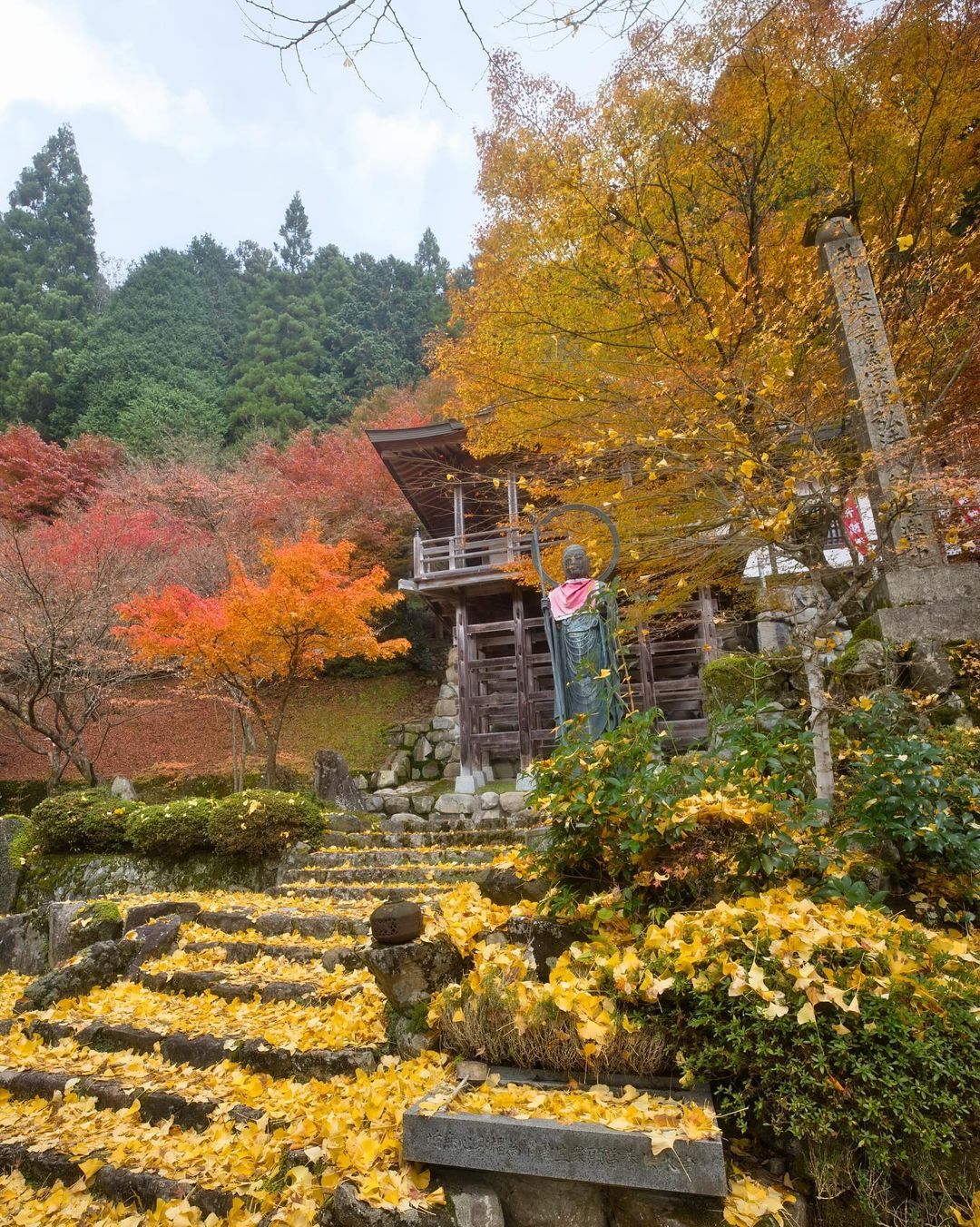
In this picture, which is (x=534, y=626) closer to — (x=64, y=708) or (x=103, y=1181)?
(x=64, y=708)

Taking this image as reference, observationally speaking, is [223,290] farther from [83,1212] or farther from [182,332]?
[83,1212]

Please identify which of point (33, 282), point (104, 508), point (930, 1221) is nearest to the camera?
point (930, 1221)

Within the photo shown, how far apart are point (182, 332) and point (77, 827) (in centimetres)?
2913

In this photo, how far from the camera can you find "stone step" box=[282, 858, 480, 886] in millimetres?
6980

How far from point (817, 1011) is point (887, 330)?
6.95m

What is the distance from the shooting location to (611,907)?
3.26 metres

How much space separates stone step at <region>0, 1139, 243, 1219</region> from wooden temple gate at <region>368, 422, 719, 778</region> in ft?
36.3

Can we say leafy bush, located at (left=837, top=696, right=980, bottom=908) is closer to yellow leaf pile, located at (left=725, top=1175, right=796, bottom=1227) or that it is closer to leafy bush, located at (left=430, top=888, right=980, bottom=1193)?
leafy bush, located at (left=430, top=888, right=980, bottom=1193)

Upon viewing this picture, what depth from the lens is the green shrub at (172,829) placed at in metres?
8.37

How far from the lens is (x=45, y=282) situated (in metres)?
31.3

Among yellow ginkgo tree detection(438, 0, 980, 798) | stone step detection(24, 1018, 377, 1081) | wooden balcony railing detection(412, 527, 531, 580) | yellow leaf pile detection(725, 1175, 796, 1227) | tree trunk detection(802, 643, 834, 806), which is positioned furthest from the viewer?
wooden balcony railing detection(412, 527, 531, 580)

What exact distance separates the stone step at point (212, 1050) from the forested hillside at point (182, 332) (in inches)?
860

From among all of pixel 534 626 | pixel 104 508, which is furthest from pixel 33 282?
pixel 534 626

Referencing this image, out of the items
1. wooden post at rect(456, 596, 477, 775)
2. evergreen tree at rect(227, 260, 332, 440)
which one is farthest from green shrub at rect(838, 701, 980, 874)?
evergreen tree at rect(227, 260, 332, 440)
